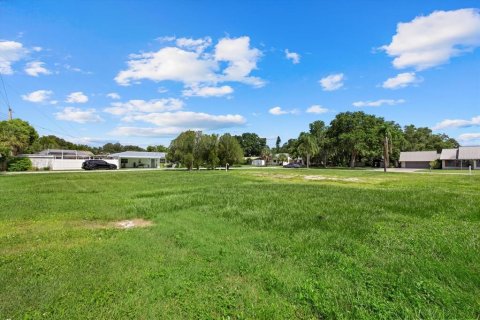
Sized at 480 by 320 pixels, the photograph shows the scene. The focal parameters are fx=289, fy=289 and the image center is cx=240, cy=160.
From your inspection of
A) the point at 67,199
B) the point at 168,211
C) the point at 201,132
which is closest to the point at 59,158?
the point at 201,132

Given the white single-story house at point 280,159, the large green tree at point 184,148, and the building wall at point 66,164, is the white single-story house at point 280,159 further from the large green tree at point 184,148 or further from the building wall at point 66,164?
the building wall at point 66,164

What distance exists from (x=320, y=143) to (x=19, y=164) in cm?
6574

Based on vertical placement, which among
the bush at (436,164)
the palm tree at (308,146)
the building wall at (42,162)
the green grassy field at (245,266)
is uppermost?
the palm tree at (308,146)

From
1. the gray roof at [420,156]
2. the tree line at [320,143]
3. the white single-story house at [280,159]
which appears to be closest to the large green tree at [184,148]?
the tree line at [320,143]

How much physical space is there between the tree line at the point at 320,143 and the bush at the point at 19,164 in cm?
131

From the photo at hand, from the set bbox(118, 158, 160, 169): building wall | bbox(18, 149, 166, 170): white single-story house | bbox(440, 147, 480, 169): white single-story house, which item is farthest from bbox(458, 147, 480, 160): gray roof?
bbox(118, 158, 160, 169): building wall

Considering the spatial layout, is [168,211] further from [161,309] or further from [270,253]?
[161,309]

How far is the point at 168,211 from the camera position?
11.1 m

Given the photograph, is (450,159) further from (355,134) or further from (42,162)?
(42,162)

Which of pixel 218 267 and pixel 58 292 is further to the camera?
pixel 218 267

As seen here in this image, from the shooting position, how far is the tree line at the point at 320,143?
51.0m

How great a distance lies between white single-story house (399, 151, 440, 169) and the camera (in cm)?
7025

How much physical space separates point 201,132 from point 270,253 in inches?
1920

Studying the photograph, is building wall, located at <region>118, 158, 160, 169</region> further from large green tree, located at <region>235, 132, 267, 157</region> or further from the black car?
large green tree, located at <region>235, 132, 267, 157</region>
